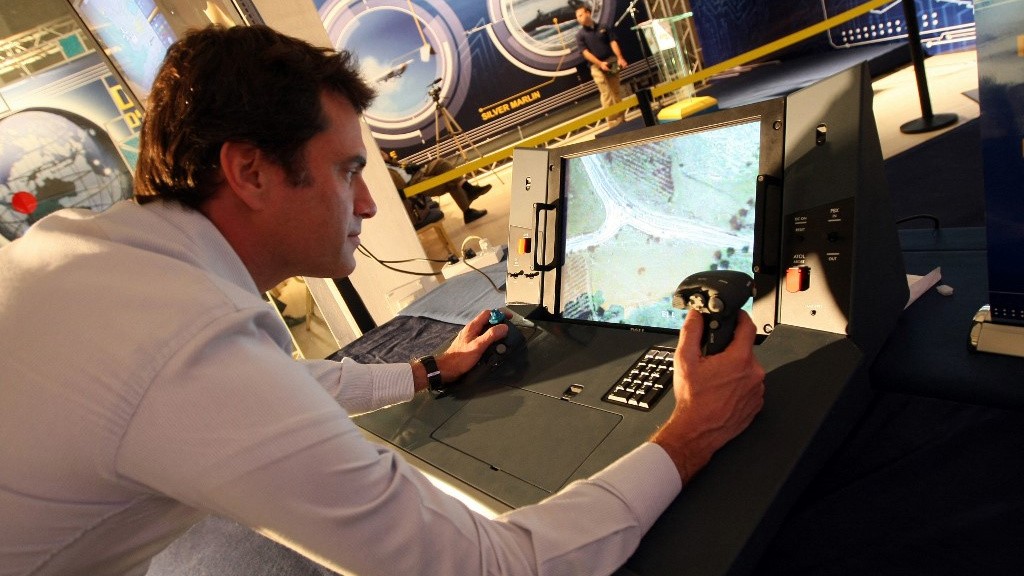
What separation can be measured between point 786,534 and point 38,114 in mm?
3692

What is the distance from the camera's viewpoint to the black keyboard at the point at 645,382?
89 cm

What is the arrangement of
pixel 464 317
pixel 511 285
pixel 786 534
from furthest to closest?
pixel 464 317 → pixel 511 285 → pixel 786 534

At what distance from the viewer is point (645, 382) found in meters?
0.92

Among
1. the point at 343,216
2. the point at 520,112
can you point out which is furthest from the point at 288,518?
the point at 520,112

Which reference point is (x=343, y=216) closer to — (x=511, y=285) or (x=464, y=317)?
(x=511, y=285)

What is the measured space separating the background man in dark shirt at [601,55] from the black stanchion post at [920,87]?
3584 mm

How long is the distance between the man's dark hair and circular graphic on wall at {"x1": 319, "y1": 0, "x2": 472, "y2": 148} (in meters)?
5.59

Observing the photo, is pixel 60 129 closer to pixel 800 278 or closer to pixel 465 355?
pixel 465 355

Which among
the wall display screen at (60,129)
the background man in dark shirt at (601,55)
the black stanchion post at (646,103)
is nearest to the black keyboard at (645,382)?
the black stanchion post at (646,103)

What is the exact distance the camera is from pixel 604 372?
3.29 ft

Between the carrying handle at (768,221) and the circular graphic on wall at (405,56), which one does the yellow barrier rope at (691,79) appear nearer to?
the carrying handle at (768,221)

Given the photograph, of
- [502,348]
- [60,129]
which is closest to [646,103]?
[502,348]

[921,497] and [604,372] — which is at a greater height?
[604,372]

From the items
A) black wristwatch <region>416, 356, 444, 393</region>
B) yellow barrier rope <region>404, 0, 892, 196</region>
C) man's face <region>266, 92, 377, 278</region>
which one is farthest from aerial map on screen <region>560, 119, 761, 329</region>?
yellow barrier rope <region>404, 0, 892, 196</region>
